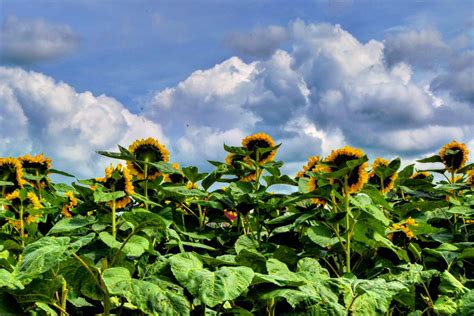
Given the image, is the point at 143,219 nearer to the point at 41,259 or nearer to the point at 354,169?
the point at 41,259

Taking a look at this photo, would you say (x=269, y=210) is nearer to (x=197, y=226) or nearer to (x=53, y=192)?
(x=197, y=226)

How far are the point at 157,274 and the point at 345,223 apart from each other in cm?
108

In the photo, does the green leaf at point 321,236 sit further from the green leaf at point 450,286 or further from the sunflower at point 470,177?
the sunflower at point 470,177

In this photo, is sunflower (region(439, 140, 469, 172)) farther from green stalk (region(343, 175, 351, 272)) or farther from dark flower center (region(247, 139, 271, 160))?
green stalk (region(343, 175, 351, 272))

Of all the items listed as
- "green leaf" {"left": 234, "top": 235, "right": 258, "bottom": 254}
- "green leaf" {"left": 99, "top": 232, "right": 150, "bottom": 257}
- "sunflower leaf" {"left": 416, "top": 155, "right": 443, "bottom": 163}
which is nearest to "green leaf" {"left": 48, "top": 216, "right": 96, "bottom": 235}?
"green leaf" {"left": 99, "top": 232, "right": 150, "bottom": 257}

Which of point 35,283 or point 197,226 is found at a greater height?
point 197,226

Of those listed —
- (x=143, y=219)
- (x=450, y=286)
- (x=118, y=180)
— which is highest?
(x=118, y=180)

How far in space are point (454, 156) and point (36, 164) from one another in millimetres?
2734

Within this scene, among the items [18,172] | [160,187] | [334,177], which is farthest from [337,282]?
[18,172]

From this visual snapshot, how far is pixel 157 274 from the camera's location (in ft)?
6.57

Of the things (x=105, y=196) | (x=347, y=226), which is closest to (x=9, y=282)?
(x=105, y=196)

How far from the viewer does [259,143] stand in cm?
378

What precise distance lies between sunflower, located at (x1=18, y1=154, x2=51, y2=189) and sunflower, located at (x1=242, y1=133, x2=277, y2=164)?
132 cm

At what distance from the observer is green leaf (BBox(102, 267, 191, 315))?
1.80 metres
